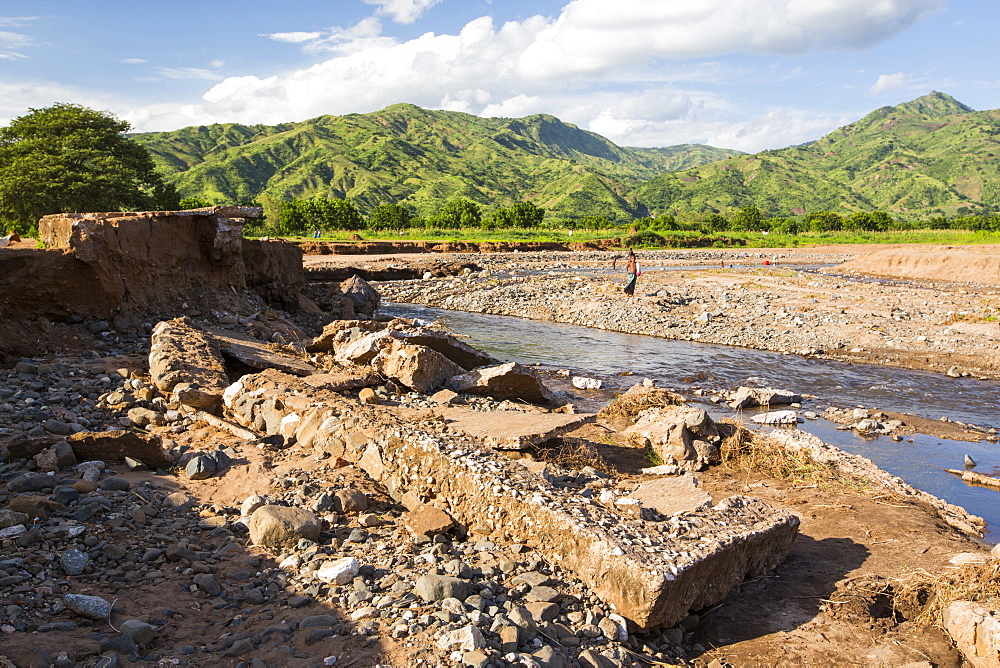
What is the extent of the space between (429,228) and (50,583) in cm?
7659

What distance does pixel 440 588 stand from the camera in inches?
158

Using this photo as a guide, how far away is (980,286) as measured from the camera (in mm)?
28938

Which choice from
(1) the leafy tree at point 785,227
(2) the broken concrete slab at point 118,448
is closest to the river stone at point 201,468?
(2) the broken concrete slab at point 118,448

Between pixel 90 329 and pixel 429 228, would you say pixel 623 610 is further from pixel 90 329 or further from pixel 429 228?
pixel 429 228

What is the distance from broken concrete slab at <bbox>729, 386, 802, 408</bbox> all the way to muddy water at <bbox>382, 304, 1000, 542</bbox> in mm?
353

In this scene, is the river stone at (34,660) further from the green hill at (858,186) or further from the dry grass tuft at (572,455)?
the green hill at (858,186)

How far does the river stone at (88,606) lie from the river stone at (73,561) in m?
→ 0.42

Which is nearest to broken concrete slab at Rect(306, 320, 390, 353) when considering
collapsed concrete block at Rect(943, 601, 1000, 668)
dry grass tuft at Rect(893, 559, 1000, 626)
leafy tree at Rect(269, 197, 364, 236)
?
dry grass tuft at Rect(893, 559, 1000, 626)

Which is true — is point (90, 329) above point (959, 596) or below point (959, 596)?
above

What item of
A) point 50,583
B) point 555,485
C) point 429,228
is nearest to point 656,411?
point 555,485

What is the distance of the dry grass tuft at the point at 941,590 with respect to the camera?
176 inches

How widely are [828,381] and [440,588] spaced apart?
1188 cm

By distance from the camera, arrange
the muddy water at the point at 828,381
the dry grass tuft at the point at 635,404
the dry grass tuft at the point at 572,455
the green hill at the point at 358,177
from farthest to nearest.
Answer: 1. the green hill at the point at 358,177
2. the dry grass tuft at the point at 635,404
3. the muddy water at the point at 828,381
4. the dry grass tuft at the point at 572,455

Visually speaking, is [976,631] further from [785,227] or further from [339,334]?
[785,227]
